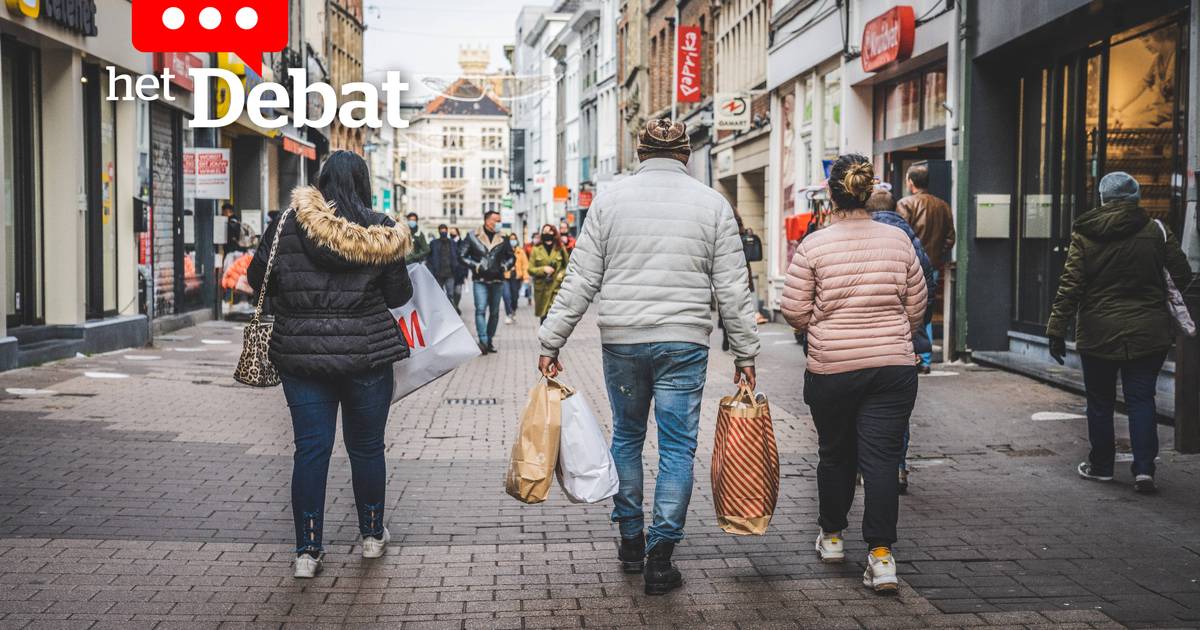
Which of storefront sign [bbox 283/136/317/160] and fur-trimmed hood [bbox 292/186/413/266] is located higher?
storefront sign [bbox 283/136/317/160]

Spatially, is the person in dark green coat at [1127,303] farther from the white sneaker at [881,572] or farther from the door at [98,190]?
the door at [98,190]

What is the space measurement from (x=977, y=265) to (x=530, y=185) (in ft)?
263

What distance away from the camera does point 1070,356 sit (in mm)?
13062

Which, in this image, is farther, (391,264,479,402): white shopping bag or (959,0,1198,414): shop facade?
(959,0,1198,414): shop facade

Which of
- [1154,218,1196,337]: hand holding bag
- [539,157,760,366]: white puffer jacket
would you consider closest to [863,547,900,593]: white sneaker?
[539,157,760,366]: white puffer jacket

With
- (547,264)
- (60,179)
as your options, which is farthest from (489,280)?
(60,179)

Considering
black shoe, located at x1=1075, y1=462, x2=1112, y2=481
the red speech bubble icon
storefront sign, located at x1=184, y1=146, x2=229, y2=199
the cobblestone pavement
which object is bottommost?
the cobblestone pavement

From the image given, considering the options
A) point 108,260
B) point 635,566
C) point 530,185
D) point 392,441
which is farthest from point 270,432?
point 530,185

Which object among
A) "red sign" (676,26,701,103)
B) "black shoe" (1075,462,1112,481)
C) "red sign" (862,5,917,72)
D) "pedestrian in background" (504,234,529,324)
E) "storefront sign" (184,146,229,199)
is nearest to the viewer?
"black shoe" (1075,462,1112,481)

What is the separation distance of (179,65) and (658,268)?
1638 cm

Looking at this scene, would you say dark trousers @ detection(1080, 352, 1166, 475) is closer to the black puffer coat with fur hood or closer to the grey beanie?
the grey beanie

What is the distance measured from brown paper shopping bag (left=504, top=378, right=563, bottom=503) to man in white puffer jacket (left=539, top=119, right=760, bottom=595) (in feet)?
0.45

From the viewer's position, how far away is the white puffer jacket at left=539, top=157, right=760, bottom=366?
18.4ft

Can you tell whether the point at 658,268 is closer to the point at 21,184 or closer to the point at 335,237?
the point at 335,237
